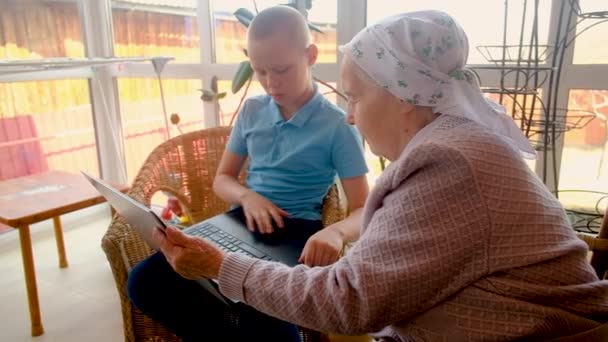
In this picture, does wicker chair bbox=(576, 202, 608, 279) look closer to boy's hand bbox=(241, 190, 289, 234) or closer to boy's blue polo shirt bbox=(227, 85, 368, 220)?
boy's blue polo shirt bbox=(227, 85, 368, 220)

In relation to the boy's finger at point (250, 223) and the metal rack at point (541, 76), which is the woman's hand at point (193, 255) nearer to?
the boy's finger at point (250, 223)

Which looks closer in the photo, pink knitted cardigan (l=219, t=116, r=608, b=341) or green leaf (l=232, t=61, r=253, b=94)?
pink knitted cardigan (l=219, t=116, r=608, b=341)

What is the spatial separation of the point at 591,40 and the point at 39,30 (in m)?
2.51

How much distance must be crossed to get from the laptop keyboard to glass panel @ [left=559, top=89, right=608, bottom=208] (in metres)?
1.10

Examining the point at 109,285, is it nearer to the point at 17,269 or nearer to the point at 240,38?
the point at 17,269

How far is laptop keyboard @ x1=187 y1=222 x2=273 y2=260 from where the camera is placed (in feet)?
3.30

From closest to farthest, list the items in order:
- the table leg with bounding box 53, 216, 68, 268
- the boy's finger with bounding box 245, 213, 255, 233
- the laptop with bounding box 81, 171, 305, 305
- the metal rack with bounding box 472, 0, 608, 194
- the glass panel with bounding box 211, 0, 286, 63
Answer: the laptop with bounding box 81, 171, 305, 305 < the boy's finger with bounding box 245, 213, 255, 233 < the metal rack with bounding box 472, 0, 608, 194 < the table leg with bounding box 53, 216, 68, 268 < the glass panel with bounding box 211, 0, 286, 63

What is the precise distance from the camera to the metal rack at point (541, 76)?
139 centimetres

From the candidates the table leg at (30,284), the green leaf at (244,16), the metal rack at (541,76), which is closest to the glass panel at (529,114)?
the metal rack at (541,76)

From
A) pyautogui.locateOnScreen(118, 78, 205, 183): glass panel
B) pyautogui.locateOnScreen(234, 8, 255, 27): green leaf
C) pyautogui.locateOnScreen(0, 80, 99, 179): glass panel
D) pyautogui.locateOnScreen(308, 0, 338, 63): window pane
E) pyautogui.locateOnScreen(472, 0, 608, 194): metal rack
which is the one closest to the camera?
pyautogui.locateOnScreen(472, 0, 608, 194): metal rack

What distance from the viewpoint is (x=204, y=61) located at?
232cm

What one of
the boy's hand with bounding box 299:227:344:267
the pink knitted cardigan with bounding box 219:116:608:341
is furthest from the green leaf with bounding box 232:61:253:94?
the pink knitted cardigan with bounding box 219:116:608:341

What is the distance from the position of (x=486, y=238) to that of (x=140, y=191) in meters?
1.01

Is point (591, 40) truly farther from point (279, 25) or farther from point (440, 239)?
point (440, 239)
